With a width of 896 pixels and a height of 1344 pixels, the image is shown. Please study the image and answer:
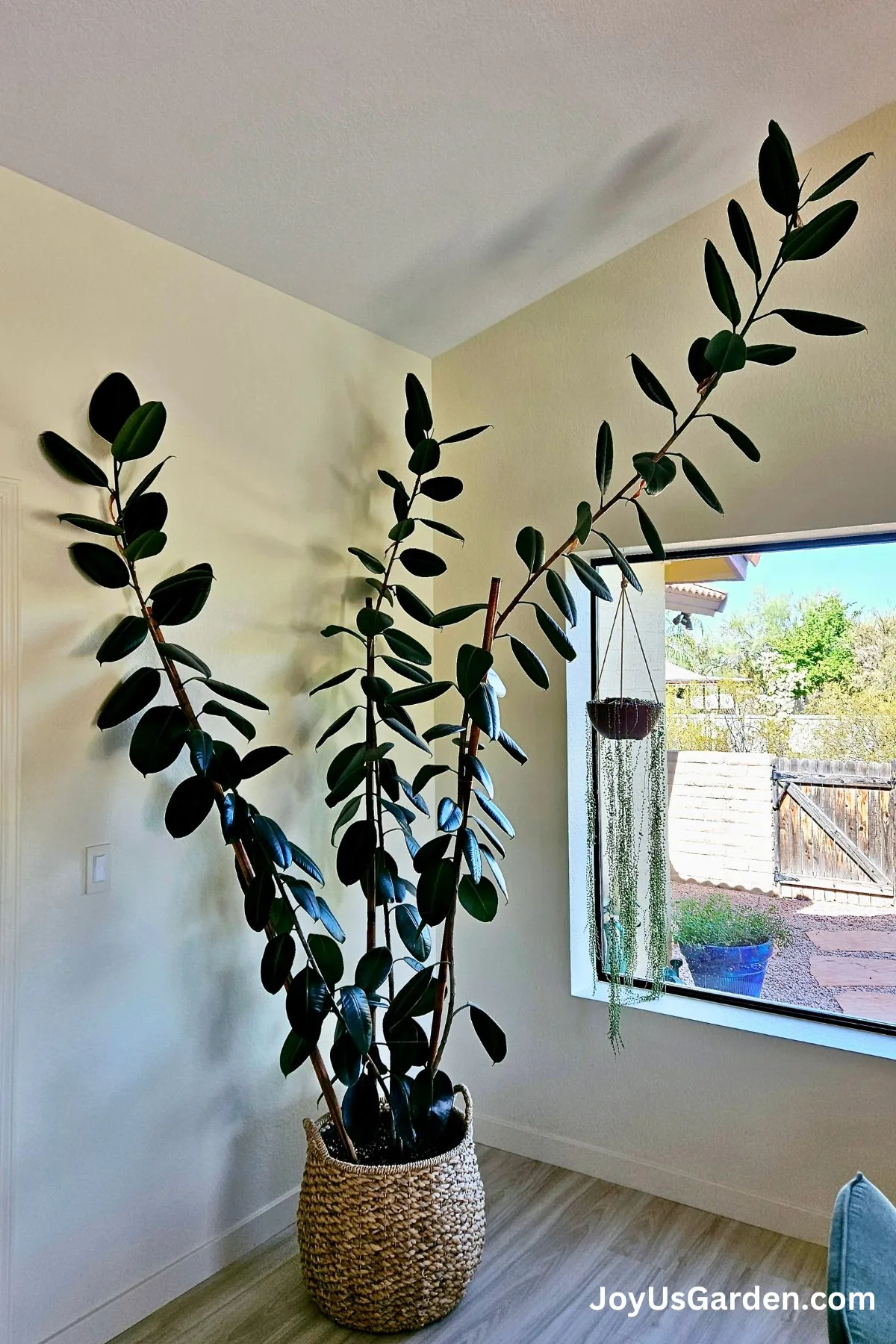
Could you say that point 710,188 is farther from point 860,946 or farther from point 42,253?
point 860,946

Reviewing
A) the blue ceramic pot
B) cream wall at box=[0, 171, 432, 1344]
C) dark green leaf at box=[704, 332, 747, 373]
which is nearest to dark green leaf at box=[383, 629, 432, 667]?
cream wall at box=[0, 171, 432, 1344]

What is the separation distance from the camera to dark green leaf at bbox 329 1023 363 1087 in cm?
225

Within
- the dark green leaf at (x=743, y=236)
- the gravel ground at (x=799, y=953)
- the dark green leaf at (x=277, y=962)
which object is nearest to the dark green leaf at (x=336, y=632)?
the dark green leaf at (x=277, y=962)

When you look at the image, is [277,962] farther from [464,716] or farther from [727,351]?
[727,351]

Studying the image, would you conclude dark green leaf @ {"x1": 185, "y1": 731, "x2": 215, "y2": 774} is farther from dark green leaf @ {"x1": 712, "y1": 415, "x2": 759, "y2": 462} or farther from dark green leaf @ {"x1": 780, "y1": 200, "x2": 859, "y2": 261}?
dark green leaf @ {"x1": 780, "y1": 200, "x2": 859, "y2": 261}

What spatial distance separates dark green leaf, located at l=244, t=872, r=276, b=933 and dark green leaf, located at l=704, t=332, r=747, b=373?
1.50m

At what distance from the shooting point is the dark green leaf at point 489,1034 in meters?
2.35

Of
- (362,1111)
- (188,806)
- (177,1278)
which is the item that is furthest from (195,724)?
(177,1278)

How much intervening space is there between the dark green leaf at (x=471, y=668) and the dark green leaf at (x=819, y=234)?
1064 mm

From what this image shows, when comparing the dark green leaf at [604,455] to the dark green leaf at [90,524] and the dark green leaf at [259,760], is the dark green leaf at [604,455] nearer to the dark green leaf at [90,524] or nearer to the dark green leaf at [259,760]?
the dark green leaf at [259,760]

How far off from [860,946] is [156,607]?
7.10 feet

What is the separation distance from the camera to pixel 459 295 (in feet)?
9.55

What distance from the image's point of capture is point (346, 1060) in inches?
88.5

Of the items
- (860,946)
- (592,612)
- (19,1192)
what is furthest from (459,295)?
(19,1192)
